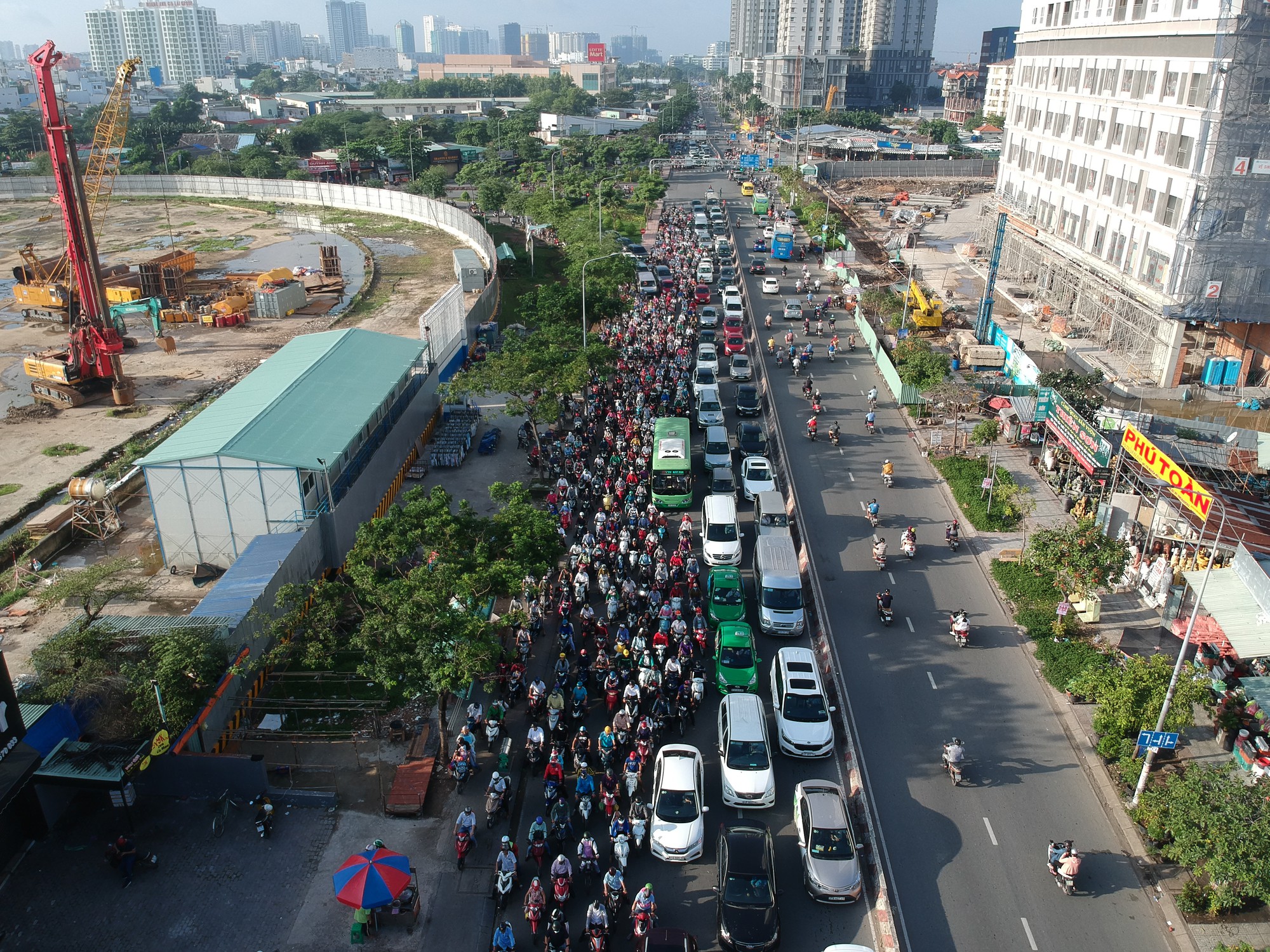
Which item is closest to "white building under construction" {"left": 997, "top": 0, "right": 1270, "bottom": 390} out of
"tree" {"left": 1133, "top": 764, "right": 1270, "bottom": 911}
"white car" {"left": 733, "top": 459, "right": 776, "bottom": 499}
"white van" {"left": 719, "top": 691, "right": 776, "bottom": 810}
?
"white car" {"left": 733, "top": 459, "right": 776, "bottom": 499}

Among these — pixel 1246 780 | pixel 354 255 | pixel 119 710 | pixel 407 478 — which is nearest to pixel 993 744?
pixel 1246 780

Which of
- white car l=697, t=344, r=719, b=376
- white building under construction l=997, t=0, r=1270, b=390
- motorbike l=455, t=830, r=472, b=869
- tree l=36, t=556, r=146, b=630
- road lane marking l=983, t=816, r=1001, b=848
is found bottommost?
road lane marking l=983, t=816, r=1001, b=848

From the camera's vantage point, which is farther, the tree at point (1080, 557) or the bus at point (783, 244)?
the bus at point (783, 244)

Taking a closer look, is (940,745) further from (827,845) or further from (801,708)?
(827,845)

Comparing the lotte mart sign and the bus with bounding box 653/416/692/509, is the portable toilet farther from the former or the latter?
the lotte mart sign

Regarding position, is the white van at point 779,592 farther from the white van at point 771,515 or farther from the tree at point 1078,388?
the tree at point 1078,388

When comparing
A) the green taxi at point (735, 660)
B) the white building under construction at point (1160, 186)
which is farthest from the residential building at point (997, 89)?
the green taxi at point (735, 660)
